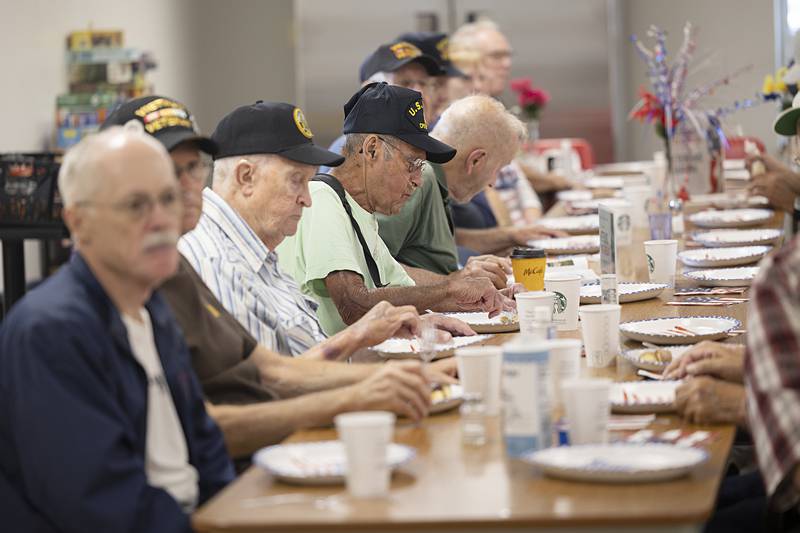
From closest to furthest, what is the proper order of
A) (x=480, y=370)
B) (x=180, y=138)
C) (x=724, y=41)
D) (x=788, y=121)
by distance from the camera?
(x=480, y=370), (x=180, y=138), (x=788, y=121), (x=724, y=41)

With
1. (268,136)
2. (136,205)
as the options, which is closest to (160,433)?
(136,205)

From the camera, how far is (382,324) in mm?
2895

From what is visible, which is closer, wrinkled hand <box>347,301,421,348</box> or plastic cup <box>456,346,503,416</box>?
plastic cup <box>456,346,503,416</box>

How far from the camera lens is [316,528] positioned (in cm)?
168

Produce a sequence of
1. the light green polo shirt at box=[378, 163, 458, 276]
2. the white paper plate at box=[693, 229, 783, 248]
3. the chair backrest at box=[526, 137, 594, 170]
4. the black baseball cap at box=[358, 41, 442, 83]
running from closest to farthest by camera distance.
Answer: the light green polo shirt at box=[378, 163, 458, 276] → the white paper plate at box=[693, 229, 783, 248] → the black baseball cap at box=[358, 41, 442, 83] → the chair backrest at box=[526, 137, 594, 170]

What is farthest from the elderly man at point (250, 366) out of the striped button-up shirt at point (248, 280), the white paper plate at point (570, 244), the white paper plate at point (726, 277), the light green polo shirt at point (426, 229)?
the white paper plate at point (570, 244)

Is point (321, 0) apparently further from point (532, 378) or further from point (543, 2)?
point (532, 378)

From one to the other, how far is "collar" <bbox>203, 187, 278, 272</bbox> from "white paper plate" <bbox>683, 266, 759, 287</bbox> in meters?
1.50

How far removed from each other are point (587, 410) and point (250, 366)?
860 mm

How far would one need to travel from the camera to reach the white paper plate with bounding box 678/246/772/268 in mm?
4184

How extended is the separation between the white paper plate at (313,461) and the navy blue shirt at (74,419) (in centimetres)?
17

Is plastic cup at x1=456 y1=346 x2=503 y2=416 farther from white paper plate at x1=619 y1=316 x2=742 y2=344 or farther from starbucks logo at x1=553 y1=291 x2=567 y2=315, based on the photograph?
starbucks logo at x1=553 y1=291 x2=567 y2=315

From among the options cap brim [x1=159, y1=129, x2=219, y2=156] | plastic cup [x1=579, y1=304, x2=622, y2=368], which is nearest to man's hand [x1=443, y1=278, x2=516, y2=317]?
plastic cup [x1=579, y1=304, x2=622, y2=368]

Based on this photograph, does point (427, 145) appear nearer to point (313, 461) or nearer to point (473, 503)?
point (313, 461)
